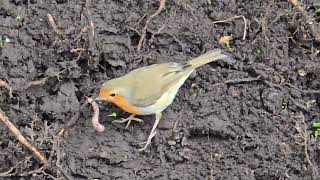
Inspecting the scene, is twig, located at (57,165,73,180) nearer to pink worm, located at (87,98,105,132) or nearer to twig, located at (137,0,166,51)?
pink worm, located at (87,98,105,132)

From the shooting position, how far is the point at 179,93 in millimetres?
5016

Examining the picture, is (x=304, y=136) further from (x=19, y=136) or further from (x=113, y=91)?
(x=19, y=136)

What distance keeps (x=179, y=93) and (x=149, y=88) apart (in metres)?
0.33

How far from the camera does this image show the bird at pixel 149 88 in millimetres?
4660

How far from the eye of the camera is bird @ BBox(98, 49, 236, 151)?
4.66 metres

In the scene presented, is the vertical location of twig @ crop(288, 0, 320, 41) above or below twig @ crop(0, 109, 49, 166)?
above

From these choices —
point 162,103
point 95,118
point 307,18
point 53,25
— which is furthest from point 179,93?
point 307,18

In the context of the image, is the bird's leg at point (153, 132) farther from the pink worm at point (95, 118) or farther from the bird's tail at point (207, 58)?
the bird's tail at point (207, 58)

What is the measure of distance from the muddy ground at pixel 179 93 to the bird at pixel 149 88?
139mm

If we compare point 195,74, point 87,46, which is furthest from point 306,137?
point 87,46

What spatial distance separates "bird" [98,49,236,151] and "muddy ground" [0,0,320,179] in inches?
5.5

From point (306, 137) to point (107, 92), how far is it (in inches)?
58.2

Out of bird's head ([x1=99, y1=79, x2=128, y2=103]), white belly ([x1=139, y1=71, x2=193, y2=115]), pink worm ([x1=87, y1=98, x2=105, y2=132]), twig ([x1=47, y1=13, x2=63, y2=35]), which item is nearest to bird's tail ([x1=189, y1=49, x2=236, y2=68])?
white belly ([x1=139, y1=71, x2=193, y2=115])

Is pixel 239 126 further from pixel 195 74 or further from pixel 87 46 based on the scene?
pixel 87 46
